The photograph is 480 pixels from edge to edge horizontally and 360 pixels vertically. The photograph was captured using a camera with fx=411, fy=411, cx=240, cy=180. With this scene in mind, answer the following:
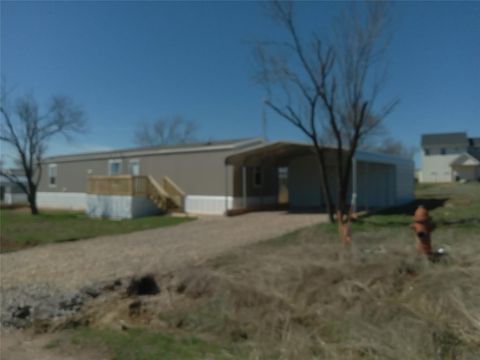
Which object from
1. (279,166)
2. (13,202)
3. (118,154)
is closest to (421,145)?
(279,166)

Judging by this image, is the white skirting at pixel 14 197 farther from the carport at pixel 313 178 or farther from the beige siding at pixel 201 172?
the carport at pixel 313 178

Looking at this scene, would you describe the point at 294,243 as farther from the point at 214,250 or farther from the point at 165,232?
the point at 165,232

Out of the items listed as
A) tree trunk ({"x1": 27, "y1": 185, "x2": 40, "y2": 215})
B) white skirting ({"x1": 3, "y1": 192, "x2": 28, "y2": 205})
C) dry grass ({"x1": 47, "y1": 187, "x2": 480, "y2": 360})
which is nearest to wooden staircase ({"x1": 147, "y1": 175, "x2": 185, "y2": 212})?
tree trunk ({"x1": 27, "y1": 185, "x2": 40, "y2": 215})

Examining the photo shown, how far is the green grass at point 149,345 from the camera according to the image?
14.6ft

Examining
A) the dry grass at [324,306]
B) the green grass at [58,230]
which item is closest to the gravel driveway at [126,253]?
the green grass at [58,230]

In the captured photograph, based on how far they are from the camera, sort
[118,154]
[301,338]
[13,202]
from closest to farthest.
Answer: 1. [301,338]
2. [118,154]
3. [13,202]

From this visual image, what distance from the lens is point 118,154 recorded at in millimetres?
23562

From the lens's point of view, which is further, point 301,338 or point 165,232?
point 165,232

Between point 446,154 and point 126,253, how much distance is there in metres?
51.6

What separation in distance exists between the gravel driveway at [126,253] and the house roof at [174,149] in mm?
4890

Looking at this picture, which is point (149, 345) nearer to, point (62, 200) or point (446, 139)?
point (62, 200)

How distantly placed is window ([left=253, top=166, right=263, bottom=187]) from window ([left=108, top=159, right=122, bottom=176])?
321 inches

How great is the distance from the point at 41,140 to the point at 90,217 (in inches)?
291

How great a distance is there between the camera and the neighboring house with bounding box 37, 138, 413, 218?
1839 centimetres
